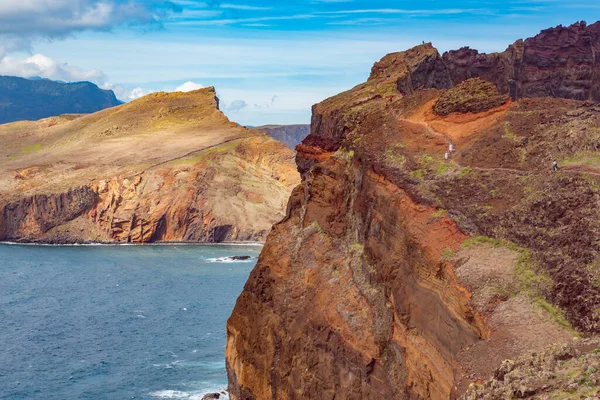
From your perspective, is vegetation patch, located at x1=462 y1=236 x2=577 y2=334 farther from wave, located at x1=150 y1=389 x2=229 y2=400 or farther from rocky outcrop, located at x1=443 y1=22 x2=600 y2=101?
rocky outcrop, located at x1=443 y1=22 x2=600 y2=101

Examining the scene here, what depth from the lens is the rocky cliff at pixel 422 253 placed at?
949 inches

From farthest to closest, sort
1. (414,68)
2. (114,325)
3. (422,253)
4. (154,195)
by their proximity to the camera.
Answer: (154,195) → (114,325) → (414,68) → (422,253)

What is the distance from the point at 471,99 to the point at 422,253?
11.4 meters

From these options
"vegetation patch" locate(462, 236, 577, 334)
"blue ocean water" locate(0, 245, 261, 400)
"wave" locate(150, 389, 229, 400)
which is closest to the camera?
"vegetation patch" locate(462, 236, 577, 334)

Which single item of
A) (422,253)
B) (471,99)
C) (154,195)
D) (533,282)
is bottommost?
(154,195)

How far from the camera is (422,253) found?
27984mm

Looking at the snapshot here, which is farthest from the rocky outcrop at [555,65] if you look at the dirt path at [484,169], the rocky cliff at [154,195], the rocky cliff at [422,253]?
the rocky cliff at [154,195]

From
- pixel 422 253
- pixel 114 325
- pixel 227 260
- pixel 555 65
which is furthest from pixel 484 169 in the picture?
pixel 227 260

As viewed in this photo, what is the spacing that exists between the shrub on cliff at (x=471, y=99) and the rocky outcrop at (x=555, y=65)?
31.1 meters

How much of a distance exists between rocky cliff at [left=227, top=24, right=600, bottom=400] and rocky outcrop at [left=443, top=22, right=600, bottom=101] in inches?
1067

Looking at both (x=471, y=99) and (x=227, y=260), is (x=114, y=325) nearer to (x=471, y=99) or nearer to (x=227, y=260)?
(x=227, y=260)

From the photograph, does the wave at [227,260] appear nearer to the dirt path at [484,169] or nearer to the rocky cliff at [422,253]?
the rocky cliff at [422,253]

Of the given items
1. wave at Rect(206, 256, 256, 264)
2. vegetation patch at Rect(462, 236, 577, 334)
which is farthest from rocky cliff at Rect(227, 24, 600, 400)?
wave at Rect(206, 256, 256, 264)

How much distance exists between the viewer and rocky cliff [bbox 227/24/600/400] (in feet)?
79.1
